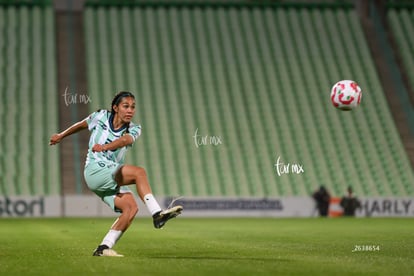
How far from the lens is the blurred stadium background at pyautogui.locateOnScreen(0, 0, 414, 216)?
32.6 meters

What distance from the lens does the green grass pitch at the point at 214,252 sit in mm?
9867

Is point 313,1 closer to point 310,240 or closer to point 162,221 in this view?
point 310,240

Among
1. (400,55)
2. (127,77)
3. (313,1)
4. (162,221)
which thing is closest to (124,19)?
(127,77)

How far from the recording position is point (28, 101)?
3403cm

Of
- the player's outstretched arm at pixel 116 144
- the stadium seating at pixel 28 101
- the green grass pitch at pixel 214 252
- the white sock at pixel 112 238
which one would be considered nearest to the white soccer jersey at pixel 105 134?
the player's outstretched arm at pixel 116 144

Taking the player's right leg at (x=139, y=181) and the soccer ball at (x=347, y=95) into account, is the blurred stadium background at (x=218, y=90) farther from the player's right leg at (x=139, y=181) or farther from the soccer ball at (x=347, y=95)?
the player's right leg at (x=139, y=181)

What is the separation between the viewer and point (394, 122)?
36.3 meters

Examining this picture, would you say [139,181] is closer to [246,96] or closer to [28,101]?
[28,101]

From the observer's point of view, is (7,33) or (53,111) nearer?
(53,111)

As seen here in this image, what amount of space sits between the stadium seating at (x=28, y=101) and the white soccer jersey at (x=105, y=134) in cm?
1946

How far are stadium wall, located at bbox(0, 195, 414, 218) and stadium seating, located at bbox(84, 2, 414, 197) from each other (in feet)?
6.42

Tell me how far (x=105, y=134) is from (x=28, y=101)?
75.9 feet

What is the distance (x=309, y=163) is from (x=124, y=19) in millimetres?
10669

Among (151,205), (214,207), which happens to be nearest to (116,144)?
(151,205)
